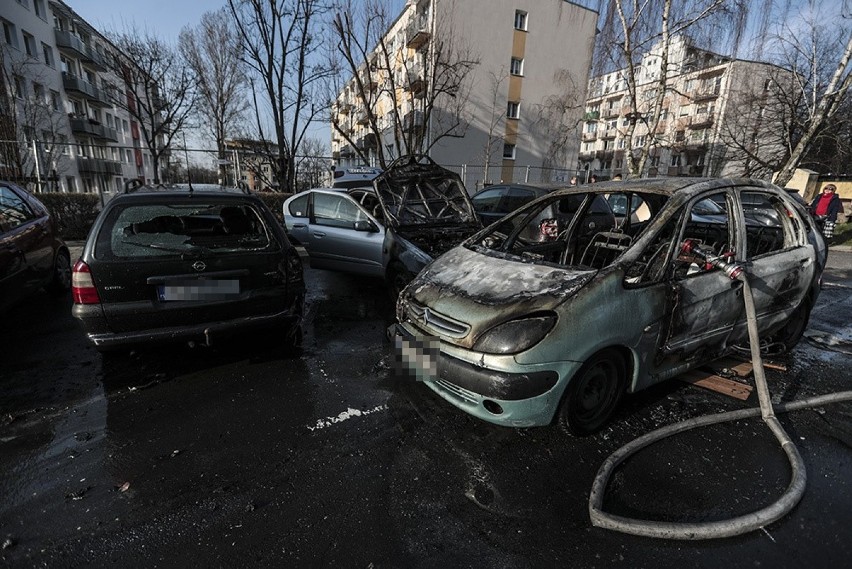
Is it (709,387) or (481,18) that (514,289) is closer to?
(709,387)

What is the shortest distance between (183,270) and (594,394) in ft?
10.6

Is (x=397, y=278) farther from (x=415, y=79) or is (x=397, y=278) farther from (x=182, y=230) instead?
(x=415, y=79)

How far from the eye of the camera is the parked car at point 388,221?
562 cm

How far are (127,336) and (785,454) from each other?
471cm

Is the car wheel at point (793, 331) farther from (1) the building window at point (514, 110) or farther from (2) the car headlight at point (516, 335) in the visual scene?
(1) the building window at point (514, 110)

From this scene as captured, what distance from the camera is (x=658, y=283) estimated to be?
9.08 ft

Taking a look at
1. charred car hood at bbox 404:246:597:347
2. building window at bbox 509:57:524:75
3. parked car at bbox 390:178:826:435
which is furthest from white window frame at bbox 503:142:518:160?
charred car hood at bbox 404:246:597:347

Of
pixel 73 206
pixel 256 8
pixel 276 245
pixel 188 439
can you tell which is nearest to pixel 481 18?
pixel 256 8

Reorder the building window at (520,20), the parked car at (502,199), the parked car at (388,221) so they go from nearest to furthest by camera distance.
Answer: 1. the parked car at (388,221)
2. the parked car at (502,199)
3. the building window at (520,20)

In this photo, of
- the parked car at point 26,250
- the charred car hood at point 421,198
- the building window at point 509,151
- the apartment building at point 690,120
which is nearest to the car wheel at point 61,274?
the parked car at point 26,250

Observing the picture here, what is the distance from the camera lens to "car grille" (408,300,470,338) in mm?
2604

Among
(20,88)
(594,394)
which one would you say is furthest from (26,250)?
(20,88)

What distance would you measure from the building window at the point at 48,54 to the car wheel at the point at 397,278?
35379 millimetres

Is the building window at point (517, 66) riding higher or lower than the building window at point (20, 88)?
higher
